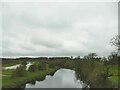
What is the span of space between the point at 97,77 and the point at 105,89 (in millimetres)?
4306

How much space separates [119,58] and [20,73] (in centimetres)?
4632

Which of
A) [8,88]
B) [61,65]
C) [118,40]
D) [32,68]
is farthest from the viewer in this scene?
[61,65]

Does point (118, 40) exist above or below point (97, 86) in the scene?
above

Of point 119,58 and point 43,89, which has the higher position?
point 119,58

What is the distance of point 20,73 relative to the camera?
6950cm

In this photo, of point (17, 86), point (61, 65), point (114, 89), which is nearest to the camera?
point (114, 89)

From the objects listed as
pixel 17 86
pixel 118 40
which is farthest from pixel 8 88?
pixel 118 40

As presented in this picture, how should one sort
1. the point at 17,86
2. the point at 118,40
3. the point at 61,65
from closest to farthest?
the point at 17,86 < the point at 118,40 < the point at 61,65

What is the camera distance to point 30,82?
225ft

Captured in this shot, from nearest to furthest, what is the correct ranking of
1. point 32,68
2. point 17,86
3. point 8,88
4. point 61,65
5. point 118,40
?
point 8,88 → point 17,86 → point 118,40 → point 32,68 → point 61,65

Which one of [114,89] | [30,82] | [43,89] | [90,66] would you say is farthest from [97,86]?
[30,82]

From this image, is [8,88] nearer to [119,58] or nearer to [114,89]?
[114,89]

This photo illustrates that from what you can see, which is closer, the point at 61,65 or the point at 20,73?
the point at 20,73

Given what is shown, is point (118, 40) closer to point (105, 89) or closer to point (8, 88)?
point (105, 89)
